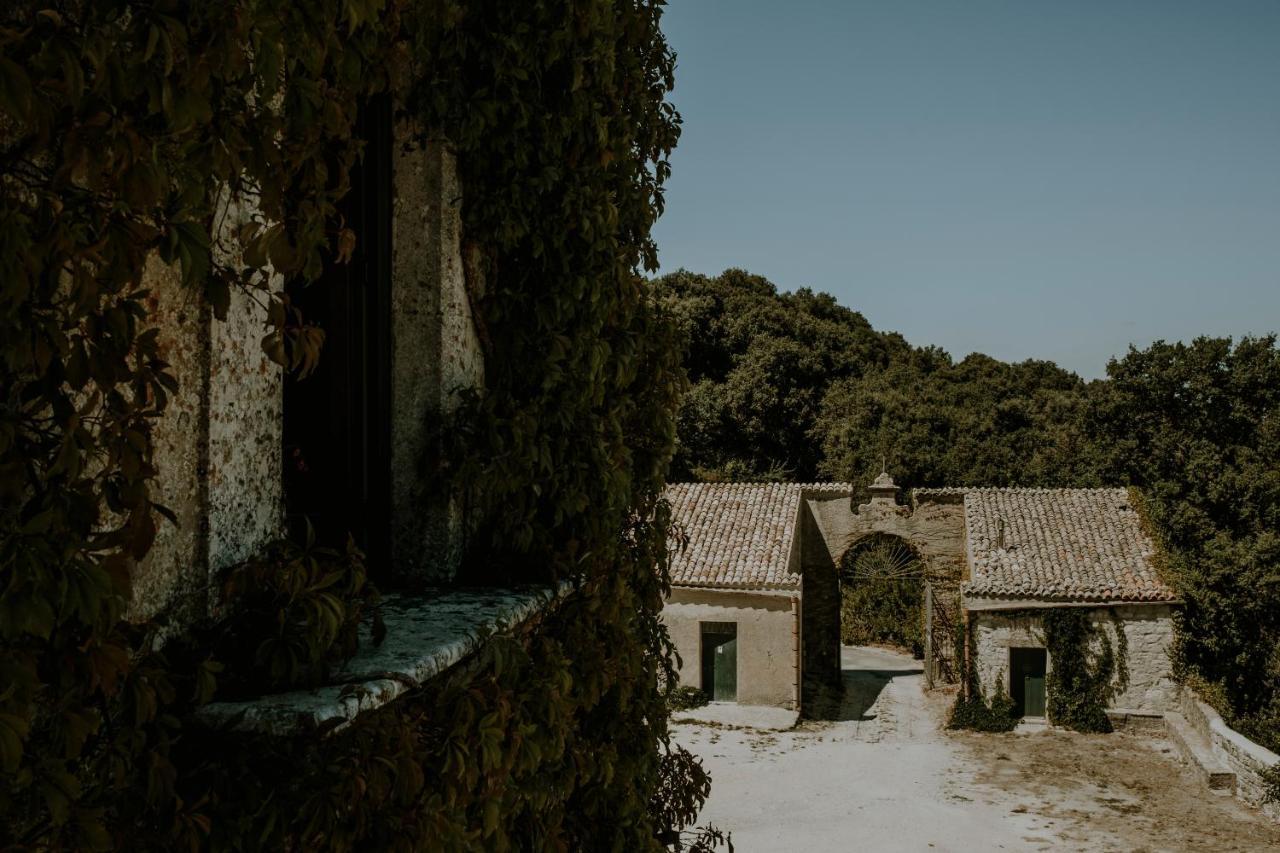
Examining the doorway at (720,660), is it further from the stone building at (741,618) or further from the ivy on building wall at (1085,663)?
the ivy on building wall at (1085,663)

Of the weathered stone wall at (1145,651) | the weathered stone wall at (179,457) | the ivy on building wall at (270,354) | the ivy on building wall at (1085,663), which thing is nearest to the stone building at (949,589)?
the weathered stone wall at (1145,651)

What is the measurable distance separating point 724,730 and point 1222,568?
37.7ft

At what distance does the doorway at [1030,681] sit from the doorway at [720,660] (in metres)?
5.76

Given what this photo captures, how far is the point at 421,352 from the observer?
11.7ft

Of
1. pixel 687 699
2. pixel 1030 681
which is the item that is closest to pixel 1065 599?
pixel 1030 681

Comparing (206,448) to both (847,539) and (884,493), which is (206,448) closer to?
(847,539)

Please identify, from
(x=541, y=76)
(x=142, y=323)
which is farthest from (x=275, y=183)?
(x=541, y=76)

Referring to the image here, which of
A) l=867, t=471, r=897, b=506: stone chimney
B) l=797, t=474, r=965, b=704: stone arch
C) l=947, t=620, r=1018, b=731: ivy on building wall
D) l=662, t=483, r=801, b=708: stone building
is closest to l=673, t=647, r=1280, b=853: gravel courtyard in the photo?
l=947, t=620, r=1018, b=731: ivy on building wall

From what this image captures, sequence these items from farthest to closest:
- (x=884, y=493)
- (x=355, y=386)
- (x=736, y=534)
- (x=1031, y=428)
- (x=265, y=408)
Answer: (x=1031, y=428) < (x=884, y=493) < (x=736, y=534) < (x=355, y=386) < (x=265, y=408)

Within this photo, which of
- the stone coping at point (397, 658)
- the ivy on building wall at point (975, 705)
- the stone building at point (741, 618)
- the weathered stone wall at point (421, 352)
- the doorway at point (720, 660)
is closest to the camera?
the stone coping at point (397, 658)

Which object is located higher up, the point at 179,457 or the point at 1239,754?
the point at 179,457

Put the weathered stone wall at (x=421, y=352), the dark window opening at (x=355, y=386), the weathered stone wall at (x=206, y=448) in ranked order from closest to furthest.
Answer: the weathered stone wall at (x=206, y=448) → the dark window opening at (x=355, y=386) → the weathered stone wall at (x=421, y=352)

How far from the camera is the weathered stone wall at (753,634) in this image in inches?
808

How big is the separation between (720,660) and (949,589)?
6759 millimetres
